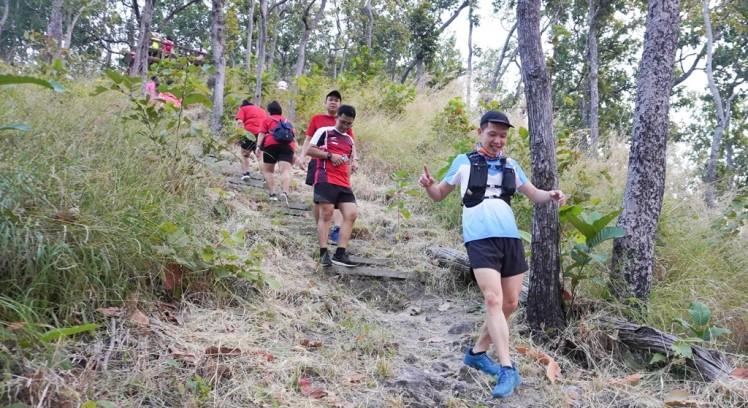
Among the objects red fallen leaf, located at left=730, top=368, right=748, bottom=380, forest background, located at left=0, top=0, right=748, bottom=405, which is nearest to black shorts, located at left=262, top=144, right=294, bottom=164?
forest background, located at left=0, top=0, right=748, bottom=405

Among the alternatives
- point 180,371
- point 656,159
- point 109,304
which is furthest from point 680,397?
point 109,304

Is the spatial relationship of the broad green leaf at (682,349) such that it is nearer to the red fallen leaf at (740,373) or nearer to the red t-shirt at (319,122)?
the red fallen leaf at (740,373)

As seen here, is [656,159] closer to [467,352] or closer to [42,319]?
[467,352]

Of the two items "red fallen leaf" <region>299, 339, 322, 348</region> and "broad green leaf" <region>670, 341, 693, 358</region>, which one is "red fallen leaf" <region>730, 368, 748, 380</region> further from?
"red fallen leaf" <region>299, 339, 322, 348</region>

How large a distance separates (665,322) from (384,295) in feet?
8.14

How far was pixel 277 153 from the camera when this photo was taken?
23.1 ft

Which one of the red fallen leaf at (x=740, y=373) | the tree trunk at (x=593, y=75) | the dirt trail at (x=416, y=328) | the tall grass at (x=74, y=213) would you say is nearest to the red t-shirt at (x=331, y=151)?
the dirt trail at (x=416, y=328)

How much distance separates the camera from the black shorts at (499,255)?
10.1 feet

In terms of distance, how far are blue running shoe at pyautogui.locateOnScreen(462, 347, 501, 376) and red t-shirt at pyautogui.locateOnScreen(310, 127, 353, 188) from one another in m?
2.36

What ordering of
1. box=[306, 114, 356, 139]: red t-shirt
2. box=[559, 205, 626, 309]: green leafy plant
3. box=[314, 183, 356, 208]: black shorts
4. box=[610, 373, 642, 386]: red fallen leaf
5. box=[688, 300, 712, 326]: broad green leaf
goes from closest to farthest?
box=[610, 373, 642, 386]: red fallen leaf, box=[688, 300, 712, 326]: broad green leaf, box=[559, 205, 626, 309]: green leafy plant, box=[314, 183, 356, 208]: black shorts, box=[306, 114, 356, 139]: red t-shirt

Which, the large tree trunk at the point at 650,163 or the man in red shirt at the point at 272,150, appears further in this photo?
the man in red shirt at the point at 272,150

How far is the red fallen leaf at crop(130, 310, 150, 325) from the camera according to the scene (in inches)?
108

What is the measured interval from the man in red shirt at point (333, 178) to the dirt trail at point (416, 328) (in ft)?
0.94

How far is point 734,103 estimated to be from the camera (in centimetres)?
1864
